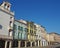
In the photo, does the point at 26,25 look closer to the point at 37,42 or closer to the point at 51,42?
the point at 37,42

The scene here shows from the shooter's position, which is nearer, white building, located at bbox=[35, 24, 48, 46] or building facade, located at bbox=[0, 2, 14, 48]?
building facade, located at bbox=[0, 2, 14, 48]

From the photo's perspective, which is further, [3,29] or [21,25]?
[21,25]

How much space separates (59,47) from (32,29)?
23432 mm

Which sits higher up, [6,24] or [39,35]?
[6,24]

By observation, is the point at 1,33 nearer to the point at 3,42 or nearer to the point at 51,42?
the point at 3,42

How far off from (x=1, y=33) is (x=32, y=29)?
888 inches

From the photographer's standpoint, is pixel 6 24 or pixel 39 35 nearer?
pixel 6 24

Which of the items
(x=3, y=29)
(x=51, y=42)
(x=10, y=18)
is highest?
(x=10, y=18)

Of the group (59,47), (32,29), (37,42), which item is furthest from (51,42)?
(59,47)

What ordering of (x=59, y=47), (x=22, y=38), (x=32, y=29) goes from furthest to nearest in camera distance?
1. (x=32, y=29)
2. (x=22, y=38)
3. (x=59, y=47)

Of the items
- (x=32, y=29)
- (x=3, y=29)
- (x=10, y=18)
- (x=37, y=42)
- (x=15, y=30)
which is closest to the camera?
(x=3, y=29)

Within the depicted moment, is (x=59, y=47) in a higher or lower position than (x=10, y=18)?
lower

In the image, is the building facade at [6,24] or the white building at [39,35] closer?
the building facade at [6,24]

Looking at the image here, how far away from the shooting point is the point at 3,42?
4028cm
